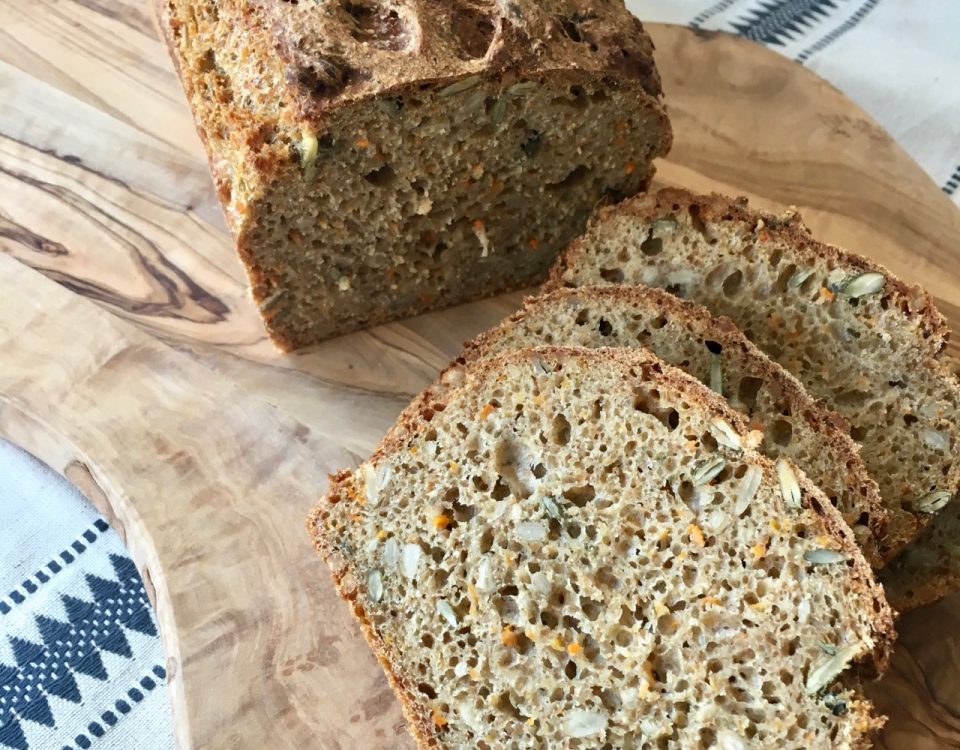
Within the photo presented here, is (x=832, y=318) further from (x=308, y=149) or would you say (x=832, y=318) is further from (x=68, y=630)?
(x=68, y=630)

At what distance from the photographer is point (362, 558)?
2.75m

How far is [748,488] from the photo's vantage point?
2492 mm

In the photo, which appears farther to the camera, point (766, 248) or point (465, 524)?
point (766, 248)

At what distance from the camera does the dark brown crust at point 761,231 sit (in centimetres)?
291

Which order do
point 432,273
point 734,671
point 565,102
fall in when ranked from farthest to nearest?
1. point 432,273
2. point 565,102
3. point 734,671

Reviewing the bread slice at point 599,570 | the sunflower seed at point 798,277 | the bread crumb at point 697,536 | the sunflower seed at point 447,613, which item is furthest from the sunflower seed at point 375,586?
the sunflower seed at point 798,277

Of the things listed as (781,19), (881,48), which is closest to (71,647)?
(781,19)

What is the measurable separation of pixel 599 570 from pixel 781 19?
3.24 m

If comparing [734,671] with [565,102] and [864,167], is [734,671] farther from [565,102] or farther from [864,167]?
[864,167]

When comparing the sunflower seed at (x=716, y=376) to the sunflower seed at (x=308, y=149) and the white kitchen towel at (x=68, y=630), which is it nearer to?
the sunflower seed at (x=308, y=149)

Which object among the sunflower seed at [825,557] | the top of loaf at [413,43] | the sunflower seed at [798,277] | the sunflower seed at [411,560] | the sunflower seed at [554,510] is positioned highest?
the top of loaf at [413,43]

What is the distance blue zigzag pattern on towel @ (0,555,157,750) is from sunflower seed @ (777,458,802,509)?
1993mm

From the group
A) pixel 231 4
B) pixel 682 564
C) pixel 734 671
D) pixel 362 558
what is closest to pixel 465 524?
pixel 362 558

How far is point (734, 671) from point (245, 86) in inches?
81.9
